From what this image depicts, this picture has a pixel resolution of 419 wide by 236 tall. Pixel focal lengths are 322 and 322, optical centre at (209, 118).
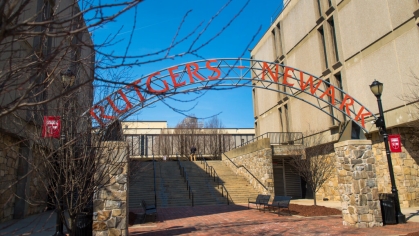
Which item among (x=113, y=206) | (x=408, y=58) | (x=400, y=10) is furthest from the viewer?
(x=400, y=10)

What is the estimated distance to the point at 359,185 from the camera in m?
9.57

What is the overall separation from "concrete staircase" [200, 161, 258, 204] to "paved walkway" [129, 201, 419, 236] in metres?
6.64

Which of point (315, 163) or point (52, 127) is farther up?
point (52, 127)

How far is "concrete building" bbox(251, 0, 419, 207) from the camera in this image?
1381 centimetres

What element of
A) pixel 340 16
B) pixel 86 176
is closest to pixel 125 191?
pixel 86 176

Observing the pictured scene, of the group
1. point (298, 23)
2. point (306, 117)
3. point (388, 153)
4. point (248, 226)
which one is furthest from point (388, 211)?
point (298, 23)

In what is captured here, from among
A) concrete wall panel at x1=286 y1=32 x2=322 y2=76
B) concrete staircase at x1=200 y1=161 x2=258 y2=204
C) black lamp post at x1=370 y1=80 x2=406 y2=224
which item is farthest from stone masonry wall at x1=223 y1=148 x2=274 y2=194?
black lamp post at x1=370 y1=80 x2=406 y2=224

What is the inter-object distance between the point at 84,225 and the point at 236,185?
584 inches

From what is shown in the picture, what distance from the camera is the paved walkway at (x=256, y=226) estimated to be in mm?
9000

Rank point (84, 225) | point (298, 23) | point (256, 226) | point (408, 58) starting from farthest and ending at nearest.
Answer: point (298, 23) → point (408, 58) → point (256, 226) → point (84, 225)

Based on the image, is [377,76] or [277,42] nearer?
[377,76]

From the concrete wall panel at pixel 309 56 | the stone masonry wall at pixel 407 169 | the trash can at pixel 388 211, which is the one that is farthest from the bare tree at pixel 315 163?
the trash can at pixel 388 211

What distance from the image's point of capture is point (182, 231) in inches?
382

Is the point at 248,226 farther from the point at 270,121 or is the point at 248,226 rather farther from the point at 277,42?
the point at 277,42
